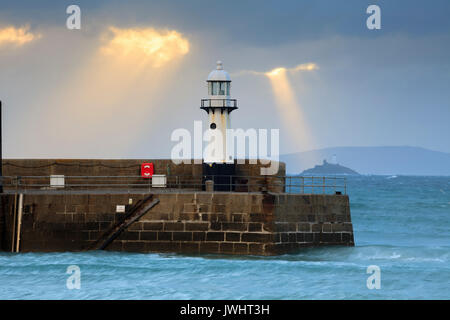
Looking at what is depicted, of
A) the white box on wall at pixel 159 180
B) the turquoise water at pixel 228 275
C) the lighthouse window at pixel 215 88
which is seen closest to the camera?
the turquoise water at pixel 228 275

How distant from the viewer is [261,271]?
73.4ft

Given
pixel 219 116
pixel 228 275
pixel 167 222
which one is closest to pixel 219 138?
pixel 219 116

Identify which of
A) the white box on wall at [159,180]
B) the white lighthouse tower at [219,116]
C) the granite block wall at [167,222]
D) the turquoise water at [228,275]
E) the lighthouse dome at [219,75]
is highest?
the lighthouse dome at [219,75]

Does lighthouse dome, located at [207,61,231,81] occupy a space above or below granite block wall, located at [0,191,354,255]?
above

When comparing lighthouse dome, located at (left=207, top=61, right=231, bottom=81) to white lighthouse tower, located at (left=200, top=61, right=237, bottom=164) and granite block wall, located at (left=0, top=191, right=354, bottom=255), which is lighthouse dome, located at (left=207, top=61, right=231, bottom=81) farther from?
granite block wall, located at (left=0, top=191, right=354, bottom=255)

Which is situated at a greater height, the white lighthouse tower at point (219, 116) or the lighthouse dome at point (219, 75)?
the lighthouse dome at point (219, 75)

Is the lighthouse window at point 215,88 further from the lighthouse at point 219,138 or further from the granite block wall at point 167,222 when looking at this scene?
the granite block wall at point 167,222

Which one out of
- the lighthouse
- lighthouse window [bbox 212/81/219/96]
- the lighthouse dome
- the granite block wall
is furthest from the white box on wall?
the lighthouse dome

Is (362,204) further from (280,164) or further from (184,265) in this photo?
(184,265)

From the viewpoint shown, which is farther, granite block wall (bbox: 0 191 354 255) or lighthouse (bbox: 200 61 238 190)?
lighthouse (bbox: 200 61 238 190)

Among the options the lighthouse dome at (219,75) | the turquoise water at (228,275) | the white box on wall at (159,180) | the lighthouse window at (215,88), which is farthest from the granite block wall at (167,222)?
the lighthouse dome at (219,75)

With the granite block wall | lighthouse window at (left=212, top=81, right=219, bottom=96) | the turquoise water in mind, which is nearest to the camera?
the turquoise water

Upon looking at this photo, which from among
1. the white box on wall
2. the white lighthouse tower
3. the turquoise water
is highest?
the white lighthouse tower
